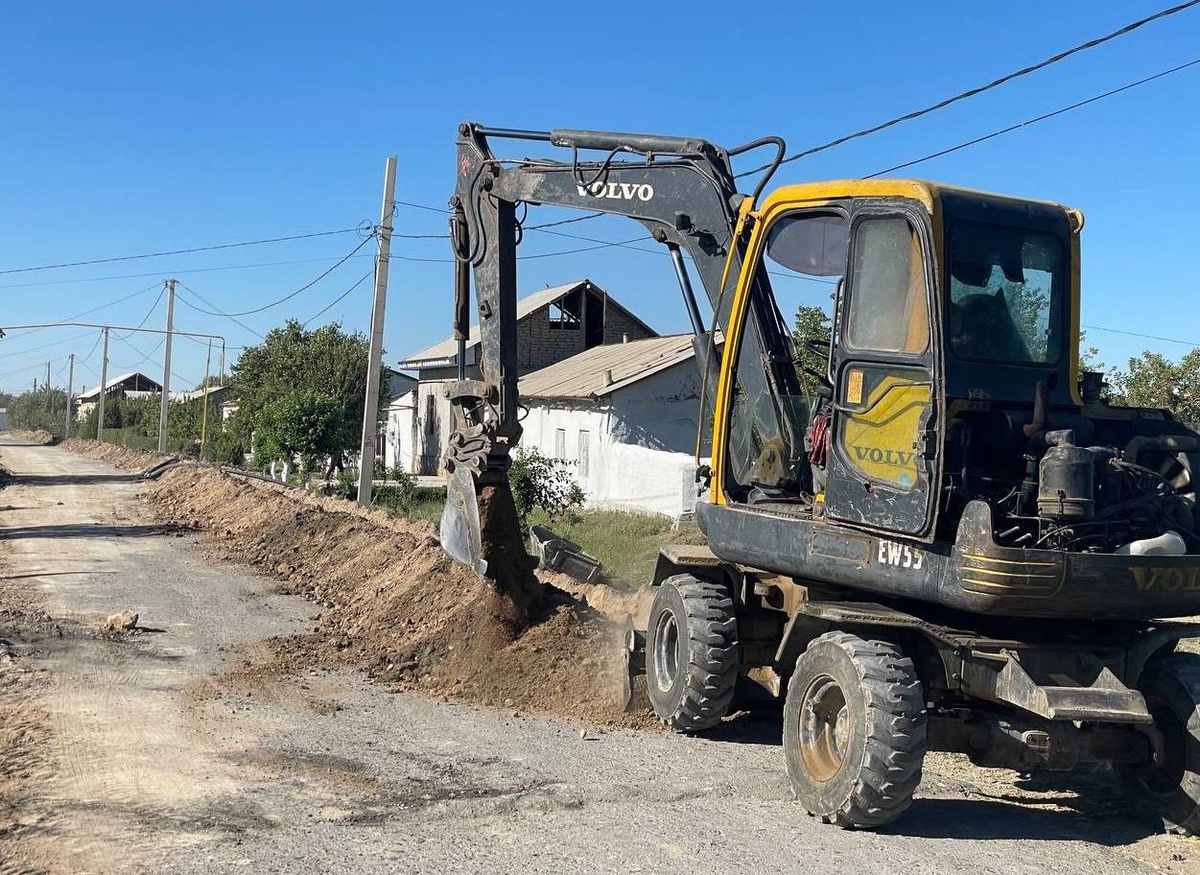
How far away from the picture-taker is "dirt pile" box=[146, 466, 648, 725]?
913 cm

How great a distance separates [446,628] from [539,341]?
31.7 meters

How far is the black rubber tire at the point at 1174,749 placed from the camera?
6.03 m

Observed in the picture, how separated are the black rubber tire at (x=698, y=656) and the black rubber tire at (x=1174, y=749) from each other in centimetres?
247

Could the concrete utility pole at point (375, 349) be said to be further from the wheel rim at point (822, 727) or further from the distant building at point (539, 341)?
the distant building at point (539, 341)

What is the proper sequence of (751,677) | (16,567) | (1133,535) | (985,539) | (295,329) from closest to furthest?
(985,539) < (1133,535) < (751,677) < (16,567) < (295,329)

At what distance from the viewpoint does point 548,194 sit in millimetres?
10258

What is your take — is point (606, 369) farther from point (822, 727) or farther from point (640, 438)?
point (822, 727)

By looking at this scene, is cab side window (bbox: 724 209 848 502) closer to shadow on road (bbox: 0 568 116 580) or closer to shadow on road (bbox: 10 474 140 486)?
shadow on road (bbox: 0 568 116 580)

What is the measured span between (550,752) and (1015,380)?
371 centimetres

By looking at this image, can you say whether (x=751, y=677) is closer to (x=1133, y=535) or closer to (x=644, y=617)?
(x=644, y=617)

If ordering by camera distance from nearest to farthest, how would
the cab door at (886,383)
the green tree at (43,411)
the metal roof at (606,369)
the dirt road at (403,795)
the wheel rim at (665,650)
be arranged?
the dirt road at (403,795), the cab door at (886,383), the wheel rim at (665,650), the metal roof at (606,369), the green tree at (43,411)

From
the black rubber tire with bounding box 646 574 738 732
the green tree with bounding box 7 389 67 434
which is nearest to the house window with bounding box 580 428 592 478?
the black rubber tire with bounding box 646 574 738 732

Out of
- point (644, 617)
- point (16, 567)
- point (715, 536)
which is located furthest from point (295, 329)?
point (715, 536)

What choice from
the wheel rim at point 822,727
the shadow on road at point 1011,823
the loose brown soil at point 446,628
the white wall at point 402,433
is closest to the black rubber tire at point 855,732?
the wheel rim at point 822,727
